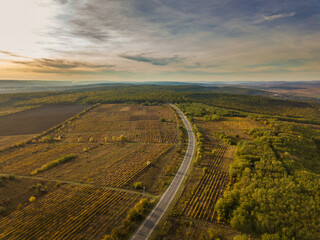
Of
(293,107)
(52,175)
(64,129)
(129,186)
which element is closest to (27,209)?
(52,175)

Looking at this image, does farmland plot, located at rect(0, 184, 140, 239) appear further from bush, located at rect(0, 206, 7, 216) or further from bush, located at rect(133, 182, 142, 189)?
bush, located at rect(133, 182, 142, 189)

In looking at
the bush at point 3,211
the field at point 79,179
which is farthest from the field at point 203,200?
the bush at point 3,211

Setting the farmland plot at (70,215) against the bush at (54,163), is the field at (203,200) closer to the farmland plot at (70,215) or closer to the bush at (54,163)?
the farmland plot at (70,215)

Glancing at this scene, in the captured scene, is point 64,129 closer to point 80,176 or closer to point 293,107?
point 80,176

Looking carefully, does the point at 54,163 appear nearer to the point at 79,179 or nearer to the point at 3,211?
A: the point at 79,179

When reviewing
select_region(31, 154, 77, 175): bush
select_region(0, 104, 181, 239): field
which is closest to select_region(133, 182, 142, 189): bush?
select_region(0, 104, 181, 239): field
